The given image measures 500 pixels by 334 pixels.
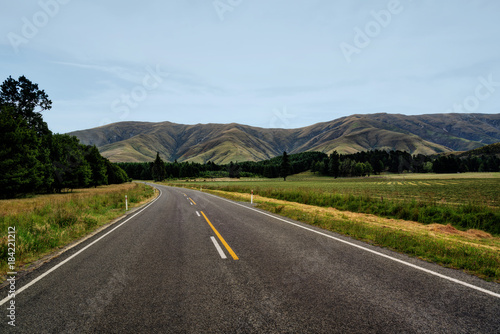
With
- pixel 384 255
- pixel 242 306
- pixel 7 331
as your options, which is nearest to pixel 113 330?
pixel 7 331

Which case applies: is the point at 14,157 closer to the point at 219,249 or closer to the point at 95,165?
the point at 95,165

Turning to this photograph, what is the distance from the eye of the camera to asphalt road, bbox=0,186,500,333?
3.37m

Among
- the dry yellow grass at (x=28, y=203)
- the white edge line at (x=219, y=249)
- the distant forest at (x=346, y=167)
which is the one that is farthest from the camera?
the distant forest at (x=346, y=167)

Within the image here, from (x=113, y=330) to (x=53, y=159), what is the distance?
5018 centimetres

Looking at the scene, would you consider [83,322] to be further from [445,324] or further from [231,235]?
[231,235]

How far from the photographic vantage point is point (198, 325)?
3.33 meters

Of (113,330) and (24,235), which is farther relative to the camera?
(24,235)

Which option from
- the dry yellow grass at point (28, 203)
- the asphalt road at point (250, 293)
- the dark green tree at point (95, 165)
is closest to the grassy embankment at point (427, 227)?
the asphalt road at point (250, 293)

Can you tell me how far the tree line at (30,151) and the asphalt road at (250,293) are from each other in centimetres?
3229

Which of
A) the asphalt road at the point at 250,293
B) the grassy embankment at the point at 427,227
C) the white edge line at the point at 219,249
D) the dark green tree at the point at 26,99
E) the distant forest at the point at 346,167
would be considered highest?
the dark green tree at the point at 26,99

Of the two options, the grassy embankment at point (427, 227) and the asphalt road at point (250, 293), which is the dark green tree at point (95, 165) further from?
the asphalt road at point (250, 293)

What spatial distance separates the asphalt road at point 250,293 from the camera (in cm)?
337

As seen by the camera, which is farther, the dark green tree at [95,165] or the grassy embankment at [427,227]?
the dark green tree at [95,165]

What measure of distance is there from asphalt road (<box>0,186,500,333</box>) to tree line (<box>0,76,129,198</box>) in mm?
32285
